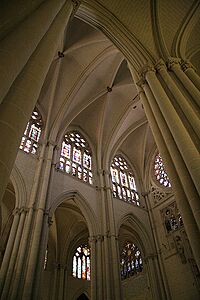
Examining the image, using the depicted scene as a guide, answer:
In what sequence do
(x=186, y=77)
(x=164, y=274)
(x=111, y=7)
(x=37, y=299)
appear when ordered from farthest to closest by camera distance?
(x=164, y=274) → (x=111, y=7) → (x=37, y=299) → (x=186, y=77)

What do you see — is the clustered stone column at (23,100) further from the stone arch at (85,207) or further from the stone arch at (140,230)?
the stone arch at (140,230)

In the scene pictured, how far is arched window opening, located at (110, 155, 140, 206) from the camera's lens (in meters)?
14.5

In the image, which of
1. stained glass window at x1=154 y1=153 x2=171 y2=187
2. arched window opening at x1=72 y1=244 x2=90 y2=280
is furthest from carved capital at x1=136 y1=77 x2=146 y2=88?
arched window opening at x1=72 y1=244 x2=90 y2=280

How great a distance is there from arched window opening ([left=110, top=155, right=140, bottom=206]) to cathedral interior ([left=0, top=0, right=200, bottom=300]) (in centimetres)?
9

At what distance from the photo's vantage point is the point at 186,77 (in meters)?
6.37

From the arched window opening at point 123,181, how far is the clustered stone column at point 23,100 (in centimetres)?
702

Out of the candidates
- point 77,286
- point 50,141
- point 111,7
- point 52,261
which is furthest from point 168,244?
point 111,7

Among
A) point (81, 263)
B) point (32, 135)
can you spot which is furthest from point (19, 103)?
point (81, 263)

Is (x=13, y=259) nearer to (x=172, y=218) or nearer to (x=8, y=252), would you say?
(x=8, y=252)

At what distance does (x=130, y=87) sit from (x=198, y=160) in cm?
1140

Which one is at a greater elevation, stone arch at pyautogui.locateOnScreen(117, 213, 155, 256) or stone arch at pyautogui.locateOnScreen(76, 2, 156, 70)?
stone arch at pyautogui.locateOnScreen(76, 2, 156, 70)

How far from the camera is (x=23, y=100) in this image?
2.91m

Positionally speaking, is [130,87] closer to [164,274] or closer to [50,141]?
[50,141]

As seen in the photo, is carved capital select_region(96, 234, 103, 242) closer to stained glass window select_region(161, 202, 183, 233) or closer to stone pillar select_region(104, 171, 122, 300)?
stone pillar select_region(104, 171, 122, 300)
